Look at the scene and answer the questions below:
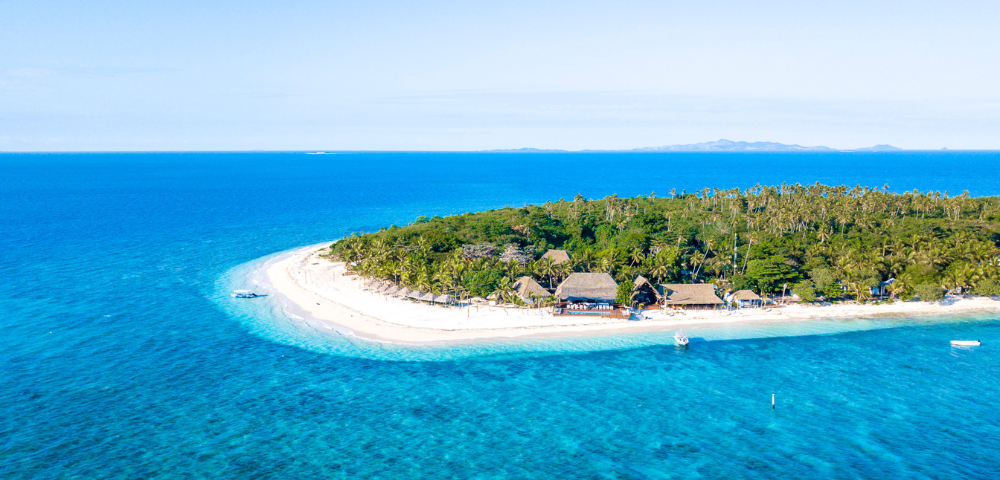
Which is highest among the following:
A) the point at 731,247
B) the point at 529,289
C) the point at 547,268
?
the point at 731,247

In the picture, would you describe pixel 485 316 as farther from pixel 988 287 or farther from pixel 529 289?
pixel 988 287

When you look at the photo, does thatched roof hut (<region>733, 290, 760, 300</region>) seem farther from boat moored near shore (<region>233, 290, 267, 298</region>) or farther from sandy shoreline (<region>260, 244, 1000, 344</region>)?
boat moored near shore (<region>233, 290, 267, 298</region>)

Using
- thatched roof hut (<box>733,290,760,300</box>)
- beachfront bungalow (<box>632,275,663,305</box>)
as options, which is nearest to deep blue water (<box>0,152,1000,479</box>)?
thatched roof hut (<box>733,290,760,300</box>)

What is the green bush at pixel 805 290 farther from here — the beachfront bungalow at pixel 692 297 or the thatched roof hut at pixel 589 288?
the thatched roof hut at pixel 589 288

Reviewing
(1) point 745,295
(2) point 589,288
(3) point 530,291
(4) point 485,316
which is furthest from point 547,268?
(1) point 745,295

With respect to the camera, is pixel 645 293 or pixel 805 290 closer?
pixel 805 290

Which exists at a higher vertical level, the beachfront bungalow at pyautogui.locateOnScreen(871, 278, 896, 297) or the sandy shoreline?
the beachfront bungalow at pyautogui.locateOnScreen(871, 278, 896, 297)
